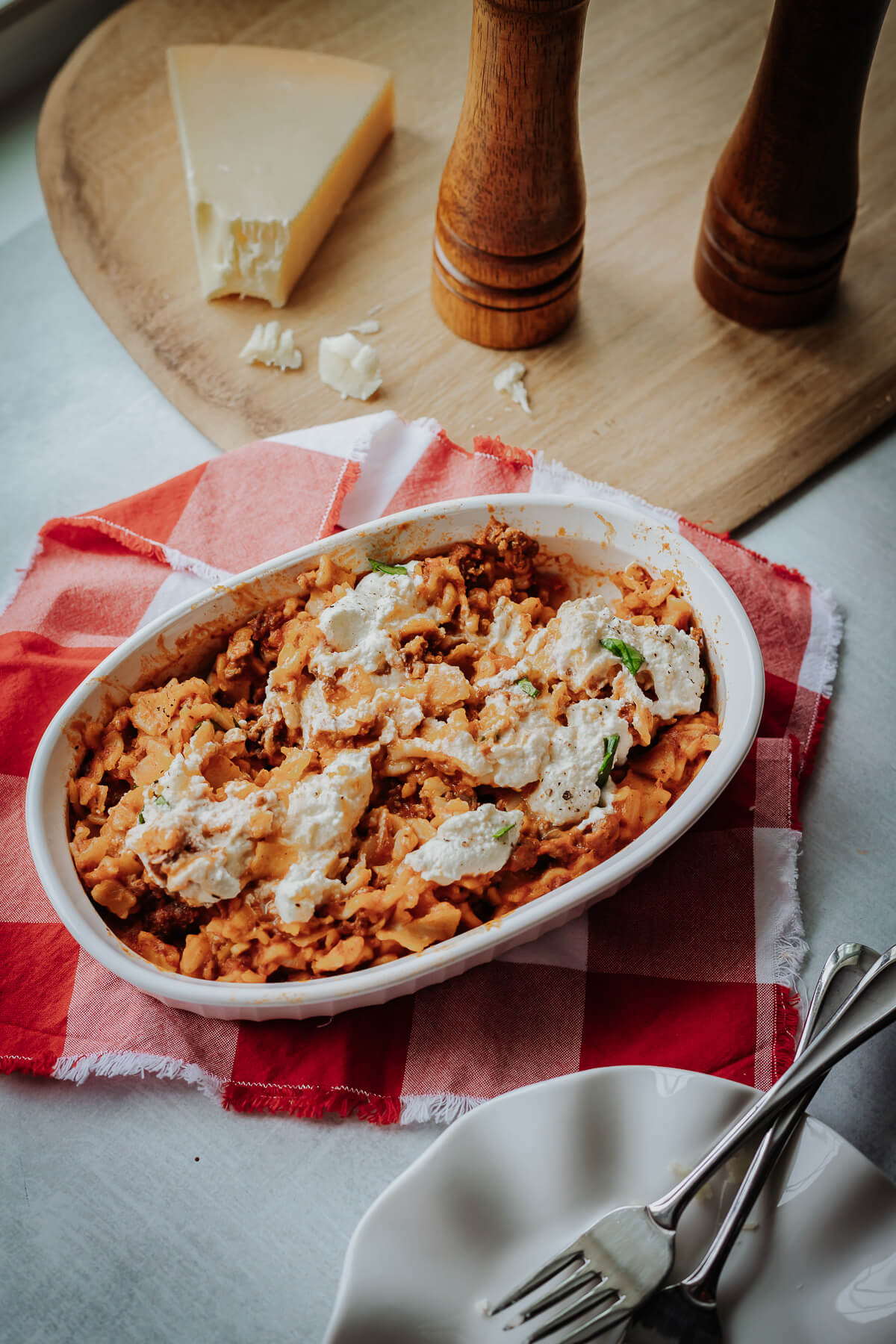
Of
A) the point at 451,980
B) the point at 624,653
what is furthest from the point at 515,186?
the point at 451,980

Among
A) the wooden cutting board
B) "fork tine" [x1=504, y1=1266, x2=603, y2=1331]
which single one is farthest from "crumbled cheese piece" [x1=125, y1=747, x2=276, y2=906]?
the wooden cutting board

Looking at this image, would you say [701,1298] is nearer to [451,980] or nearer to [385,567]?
[451,980]

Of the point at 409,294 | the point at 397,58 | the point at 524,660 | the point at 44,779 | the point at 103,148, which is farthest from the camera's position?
the point at 397,58

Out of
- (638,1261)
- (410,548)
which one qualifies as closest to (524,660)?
(410,548)

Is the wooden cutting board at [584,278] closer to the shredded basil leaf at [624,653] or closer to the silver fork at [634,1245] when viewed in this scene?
the shredded basil leaf at [624,653]

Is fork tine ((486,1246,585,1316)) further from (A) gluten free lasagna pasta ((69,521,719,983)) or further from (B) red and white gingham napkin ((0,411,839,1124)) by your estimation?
(A) gluten free lasagna pasta ((69,521,719,983))

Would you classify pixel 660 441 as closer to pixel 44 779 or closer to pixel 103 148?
pixel 44 779
